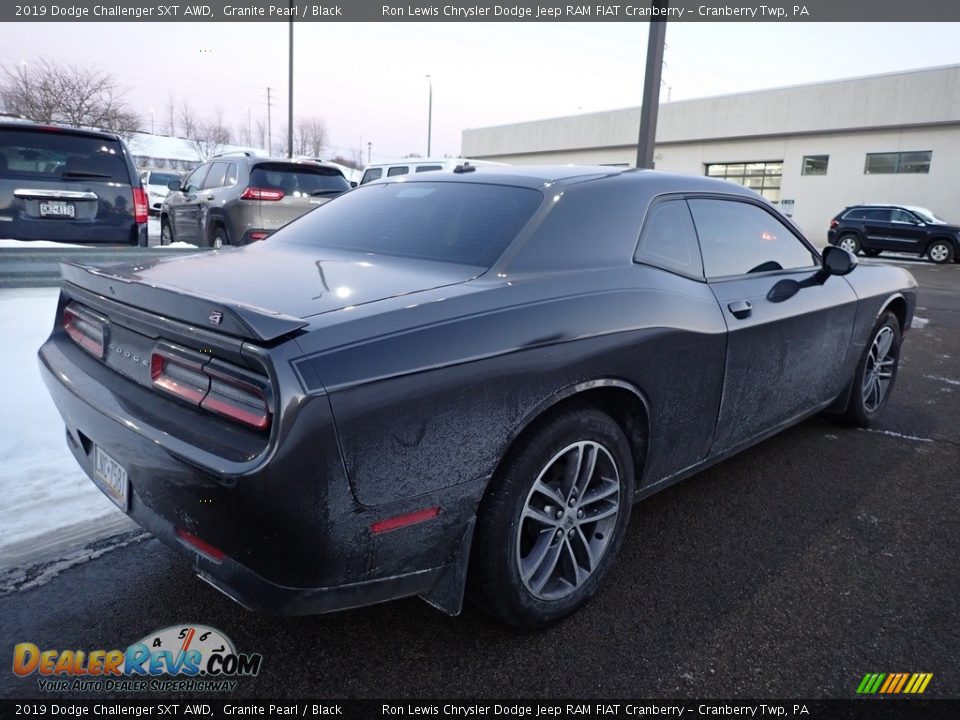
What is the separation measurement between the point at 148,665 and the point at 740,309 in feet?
8.70

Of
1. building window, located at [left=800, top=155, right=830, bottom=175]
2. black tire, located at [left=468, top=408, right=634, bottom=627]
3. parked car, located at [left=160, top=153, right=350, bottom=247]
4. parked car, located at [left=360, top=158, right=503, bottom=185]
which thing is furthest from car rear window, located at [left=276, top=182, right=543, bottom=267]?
building window, located at [left=800, top=155, right=830, bottom=175]

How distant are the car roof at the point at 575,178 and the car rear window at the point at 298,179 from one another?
20.8 ft

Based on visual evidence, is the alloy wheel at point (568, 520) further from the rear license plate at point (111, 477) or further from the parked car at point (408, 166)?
the parked car at point (408, 166)

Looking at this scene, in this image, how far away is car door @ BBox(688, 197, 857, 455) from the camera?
3064mm

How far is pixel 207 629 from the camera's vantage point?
2305 millimetres

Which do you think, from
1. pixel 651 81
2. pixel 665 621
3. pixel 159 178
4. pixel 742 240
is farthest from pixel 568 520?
pixel 159 178

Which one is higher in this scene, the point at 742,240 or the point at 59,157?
the point at 59,157

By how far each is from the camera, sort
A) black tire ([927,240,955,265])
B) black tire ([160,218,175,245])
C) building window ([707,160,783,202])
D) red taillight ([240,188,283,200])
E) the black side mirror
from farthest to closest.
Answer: building window ([707,160,783,202])
black tire ([927,240,955,265])
black tire ([160,218,175,245])
red taillight ([240,188,283,200])
the black side mirror

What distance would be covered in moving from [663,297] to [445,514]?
1290mm

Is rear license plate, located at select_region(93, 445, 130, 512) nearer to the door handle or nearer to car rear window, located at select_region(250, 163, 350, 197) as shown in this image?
the door handle

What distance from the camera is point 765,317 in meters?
3.19

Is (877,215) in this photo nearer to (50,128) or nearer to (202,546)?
(50,128)

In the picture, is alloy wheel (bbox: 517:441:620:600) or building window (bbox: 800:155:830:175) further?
building window (bbox: 800:155:830:175)

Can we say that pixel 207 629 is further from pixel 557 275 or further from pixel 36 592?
pixel 557 275
